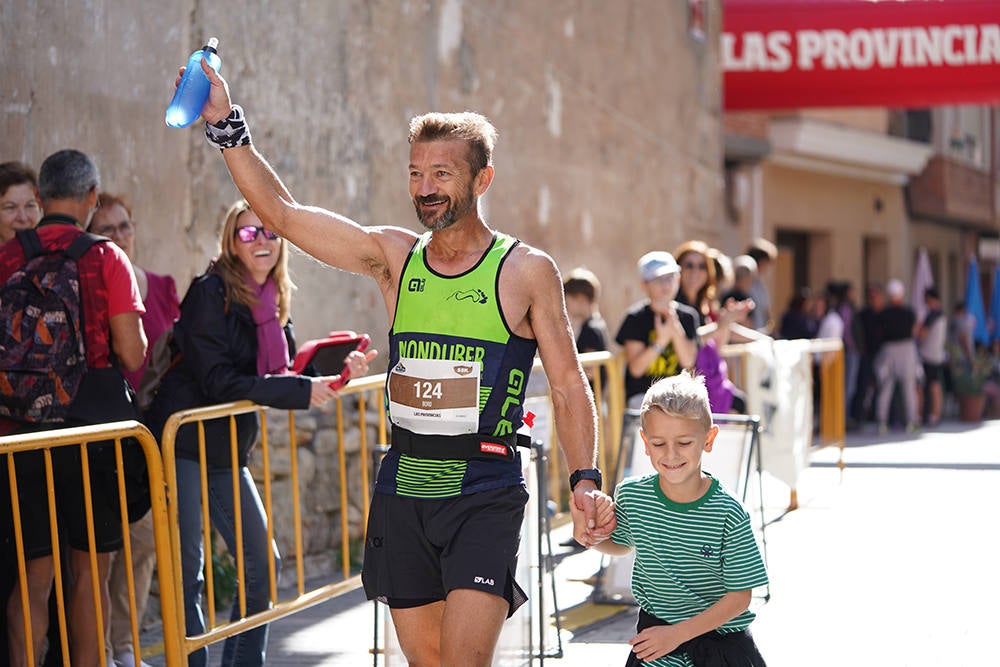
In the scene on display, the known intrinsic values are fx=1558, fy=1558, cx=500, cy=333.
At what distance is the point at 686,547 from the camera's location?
434cm

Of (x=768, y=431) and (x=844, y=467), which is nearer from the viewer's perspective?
(x=768, y=431)

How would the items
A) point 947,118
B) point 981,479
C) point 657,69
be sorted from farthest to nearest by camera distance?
point 947,118 → point 657,69 → point 981,479

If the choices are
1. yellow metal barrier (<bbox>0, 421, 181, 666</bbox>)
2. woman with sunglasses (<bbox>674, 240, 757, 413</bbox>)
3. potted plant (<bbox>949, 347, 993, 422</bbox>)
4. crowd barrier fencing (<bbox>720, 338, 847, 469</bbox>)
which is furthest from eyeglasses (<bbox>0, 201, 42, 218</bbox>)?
potted plant (<bbox>949, 347, 993, 422</bbox>)

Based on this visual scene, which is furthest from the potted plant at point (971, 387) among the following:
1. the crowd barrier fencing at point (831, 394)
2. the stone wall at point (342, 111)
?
the crowd barrier fencing at point (831, 394)

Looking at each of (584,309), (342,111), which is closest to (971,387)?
(584,309)

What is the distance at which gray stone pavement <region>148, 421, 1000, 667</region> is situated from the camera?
6.55 m

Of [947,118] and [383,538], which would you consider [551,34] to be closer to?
[383,538]

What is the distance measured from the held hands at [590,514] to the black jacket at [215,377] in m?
1.90

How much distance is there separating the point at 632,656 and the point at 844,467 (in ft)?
31.3

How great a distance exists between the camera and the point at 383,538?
4.30 m

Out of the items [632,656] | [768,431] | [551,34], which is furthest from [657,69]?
[632,656]

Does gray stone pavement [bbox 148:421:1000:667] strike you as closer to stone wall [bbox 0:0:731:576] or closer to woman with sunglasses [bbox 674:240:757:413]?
woman with sunglasses [bbox 674:240:757:413]

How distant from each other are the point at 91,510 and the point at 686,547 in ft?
7.05

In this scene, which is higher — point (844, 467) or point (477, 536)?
point (477, 536)
